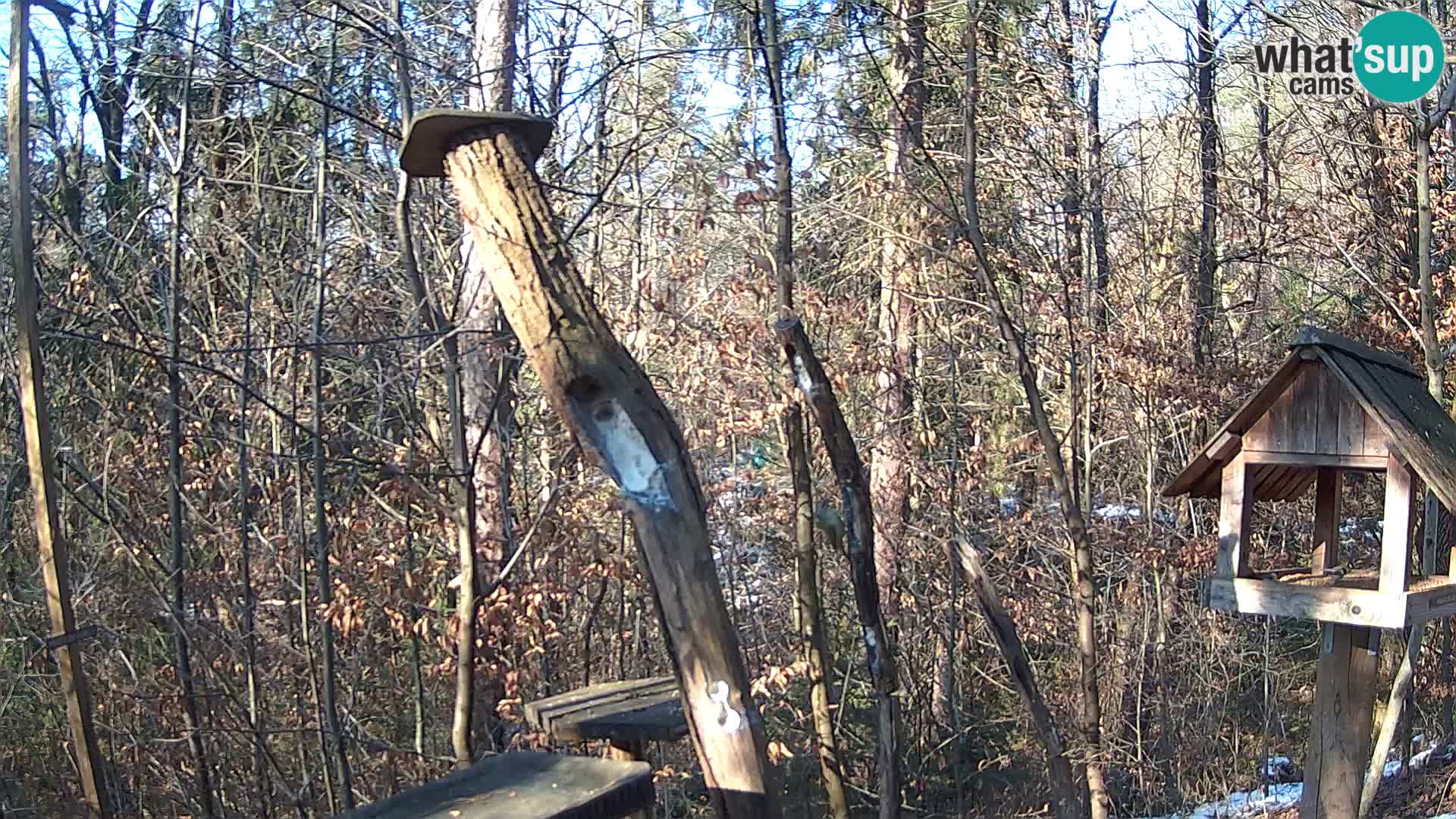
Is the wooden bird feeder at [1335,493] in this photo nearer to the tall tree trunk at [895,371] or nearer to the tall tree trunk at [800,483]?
the tall tree trunk at [800,483]

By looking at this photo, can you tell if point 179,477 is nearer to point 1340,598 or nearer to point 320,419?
point 320,419

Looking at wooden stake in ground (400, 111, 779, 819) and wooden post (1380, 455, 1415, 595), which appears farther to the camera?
wooden post (1380, 455, 1415, 595)

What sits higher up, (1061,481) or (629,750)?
(1061,481)

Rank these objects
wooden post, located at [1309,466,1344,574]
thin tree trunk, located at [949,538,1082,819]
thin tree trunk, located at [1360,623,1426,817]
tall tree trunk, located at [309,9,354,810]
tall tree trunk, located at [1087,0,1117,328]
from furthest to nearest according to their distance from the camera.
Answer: tall tree trunk, located at [1087,0,1117,328], thin tree trunk, located at [1360,623,1426,817], tall tree trunk, located at [309,9,354,810], thin tree trunk, located at [949,538,1082,819], wooden post, located at [1309,466,1344,574]

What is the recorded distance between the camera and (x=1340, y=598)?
11.5 feet

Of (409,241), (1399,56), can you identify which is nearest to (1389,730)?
(1399,56)

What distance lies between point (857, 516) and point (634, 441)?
168cm

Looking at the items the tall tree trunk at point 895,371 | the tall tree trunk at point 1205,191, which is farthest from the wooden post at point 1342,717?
the tall tree trunk at point 1205,191

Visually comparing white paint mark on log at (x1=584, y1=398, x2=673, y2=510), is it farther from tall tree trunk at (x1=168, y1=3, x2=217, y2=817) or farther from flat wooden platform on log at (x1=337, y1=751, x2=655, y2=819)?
tall tree trunk at (x1=168, y1=3, x2=217, y2=817)

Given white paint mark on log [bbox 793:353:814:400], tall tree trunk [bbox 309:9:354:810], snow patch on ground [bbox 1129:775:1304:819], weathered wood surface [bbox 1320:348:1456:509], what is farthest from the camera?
snow patch on ground [bbox 1129:775:1304:819]

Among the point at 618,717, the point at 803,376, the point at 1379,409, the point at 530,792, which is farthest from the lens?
the point at 803,376

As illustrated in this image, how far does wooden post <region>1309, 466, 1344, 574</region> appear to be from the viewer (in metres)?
4.04

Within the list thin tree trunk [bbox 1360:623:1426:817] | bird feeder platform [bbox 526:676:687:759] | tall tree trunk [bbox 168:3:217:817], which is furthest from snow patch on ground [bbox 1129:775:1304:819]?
tall tree trunk [bbox 168:3:217:817]

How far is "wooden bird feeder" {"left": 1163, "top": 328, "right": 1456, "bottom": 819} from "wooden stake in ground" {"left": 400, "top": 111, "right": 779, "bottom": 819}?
5.80ft
